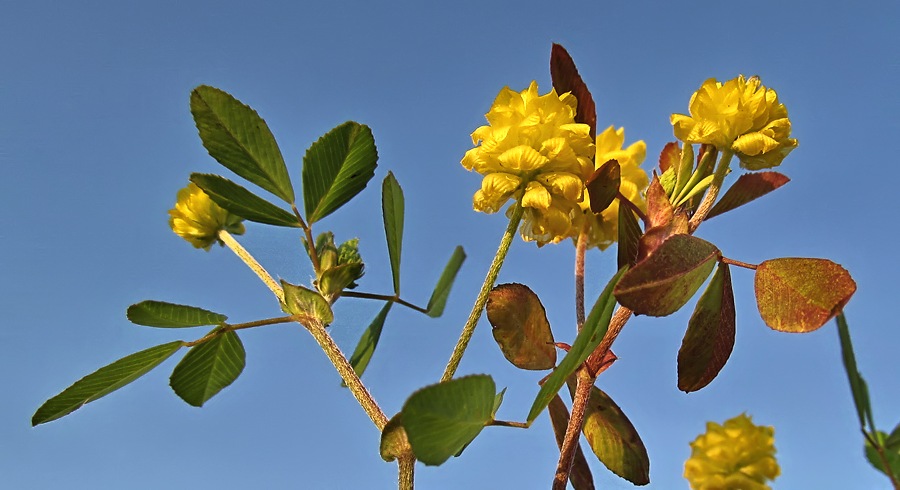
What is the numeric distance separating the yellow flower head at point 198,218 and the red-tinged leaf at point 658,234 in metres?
0.56

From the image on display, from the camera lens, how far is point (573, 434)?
0.69m

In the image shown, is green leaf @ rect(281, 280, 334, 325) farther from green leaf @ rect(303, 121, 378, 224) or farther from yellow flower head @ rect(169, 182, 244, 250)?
yellow flower head @ rect(169, 182, 244, 250)

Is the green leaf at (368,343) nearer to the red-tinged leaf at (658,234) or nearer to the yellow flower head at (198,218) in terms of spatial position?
the yellow flower head at (198,218)

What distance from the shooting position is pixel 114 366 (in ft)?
2.53

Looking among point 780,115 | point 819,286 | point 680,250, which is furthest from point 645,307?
point 780,115

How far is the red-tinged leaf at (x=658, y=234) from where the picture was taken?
0.68 metres

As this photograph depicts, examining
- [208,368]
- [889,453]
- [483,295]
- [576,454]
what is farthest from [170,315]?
[889,453]

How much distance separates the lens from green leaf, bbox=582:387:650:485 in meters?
0.76

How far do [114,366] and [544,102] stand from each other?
52 centimetres

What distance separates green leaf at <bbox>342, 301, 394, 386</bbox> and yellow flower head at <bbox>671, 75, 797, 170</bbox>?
0.44m

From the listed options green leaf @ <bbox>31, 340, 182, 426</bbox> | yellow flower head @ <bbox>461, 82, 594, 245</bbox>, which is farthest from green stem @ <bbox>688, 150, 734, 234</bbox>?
green leaf @ <bbox>31, 340, 182, 426</bbox>

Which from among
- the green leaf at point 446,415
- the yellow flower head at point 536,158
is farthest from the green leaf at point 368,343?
Result: the green leaf at point 446,415

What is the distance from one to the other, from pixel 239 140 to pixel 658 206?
0.45 metres

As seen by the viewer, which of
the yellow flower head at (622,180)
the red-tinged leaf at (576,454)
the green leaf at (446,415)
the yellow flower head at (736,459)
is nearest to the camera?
the green leaf at (446,415)
